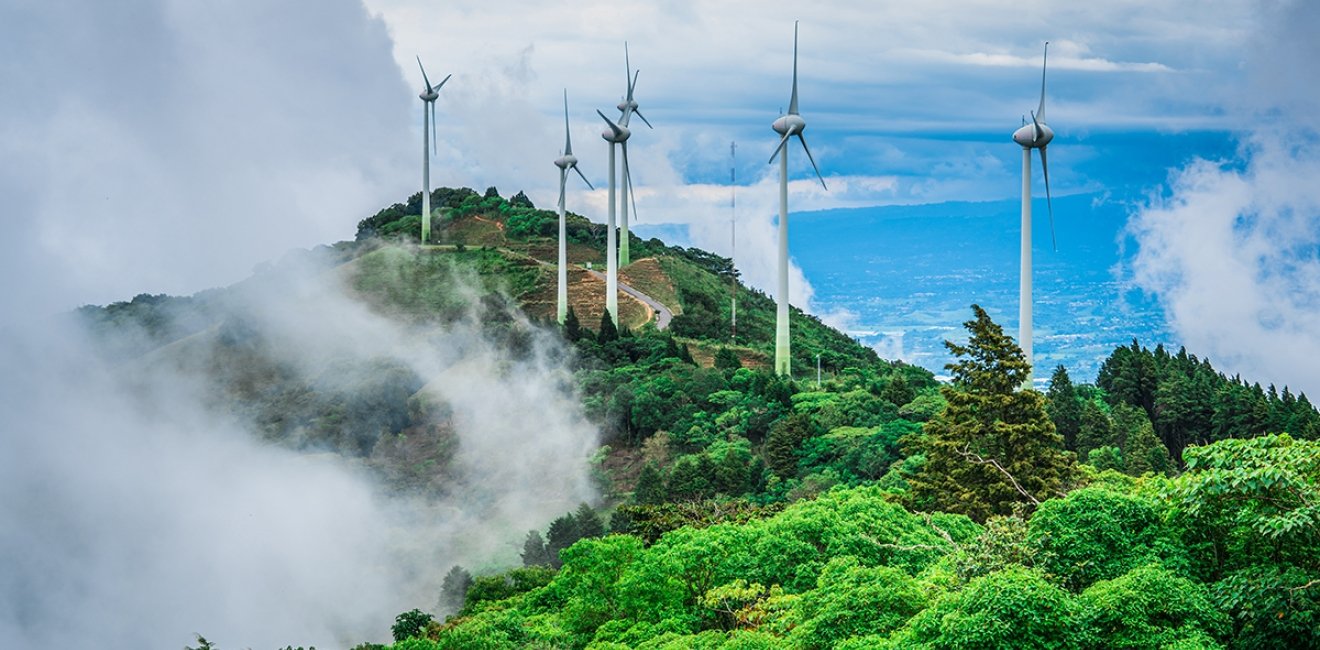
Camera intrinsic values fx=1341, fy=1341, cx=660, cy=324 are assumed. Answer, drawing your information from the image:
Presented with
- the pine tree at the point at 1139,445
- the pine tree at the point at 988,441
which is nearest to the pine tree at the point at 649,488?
the pine tree at the point at 988,441

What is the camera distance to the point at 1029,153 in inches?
3140

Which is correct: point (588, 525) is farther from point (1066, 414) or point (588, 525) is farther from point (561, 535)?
point (1066, 414)

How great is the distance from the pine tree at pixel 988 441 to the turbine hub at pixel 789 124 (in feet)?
130

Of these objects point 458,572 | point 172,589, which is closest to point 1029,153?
point 458,572

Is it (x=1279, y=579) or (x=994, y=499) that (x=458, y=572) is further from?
(x=1279, y=579)

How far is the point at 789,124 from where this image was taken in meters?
93.1

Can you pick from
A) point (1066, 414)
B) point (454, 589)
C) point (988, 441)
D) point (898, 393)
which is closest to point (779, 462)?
point (898, 393)

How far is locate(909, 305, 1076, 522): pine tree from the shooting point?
166ft

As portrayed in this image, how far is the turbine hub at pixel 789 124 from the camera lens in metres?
92.6

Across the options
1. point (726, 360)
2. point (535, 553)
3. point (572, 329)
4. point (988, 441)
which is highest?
point (572, 329)

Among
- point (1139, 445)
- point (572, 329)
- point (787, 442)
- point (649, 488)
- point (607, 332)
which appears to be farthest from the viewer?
point (572, 329)

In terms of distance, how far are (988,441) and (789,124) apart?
146 ft

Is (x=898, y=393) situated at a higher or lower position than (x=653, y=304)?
lower

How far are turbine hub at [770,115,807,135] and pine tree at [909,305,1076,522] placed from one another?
130 ft
